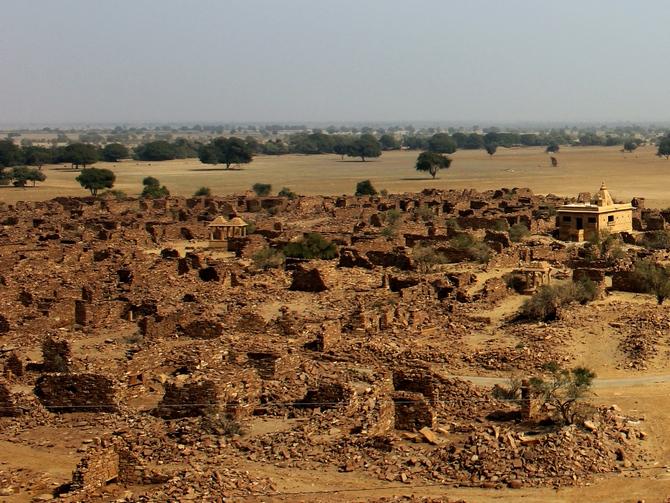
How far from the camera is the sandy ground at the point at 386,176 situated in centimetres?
8238

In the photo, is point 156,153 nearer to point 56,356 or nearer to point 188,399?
point 56,356

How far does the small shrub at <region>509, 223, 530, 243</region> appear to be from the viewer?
4234cm

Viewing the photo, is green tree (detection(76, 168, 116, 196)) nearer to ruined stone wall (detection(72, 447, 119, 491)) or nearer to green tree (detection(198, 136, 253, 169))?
green tree (detection(198, 136, 253, 169))

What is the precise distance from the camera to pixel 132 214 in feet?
183

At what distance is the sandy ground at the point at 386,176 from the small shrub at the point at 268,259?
33.3 m

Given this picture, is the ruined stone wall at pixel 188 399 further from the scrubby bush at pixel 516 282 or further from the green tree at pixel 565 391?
the scrubby bush at pixel 516 282

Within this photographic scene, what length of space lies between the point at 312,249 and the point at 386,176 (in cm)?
6648

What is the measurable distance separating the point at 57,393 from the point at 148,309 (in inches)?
332

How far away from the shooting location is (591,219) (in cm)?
4319

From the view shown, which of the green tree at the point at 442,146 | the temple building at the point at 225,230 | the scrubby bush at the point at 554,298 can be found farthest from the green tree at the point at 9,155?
the scrubby bush at the point at 554,298

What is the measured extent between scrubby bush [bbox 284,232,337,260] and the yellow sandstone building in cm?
1069

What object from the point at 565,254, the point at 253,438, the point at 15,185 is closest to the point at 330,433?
the point at 253,438

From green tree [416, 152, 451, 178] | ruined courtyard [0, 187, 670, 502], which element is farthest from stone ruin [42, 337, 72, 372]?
green tree [416, 152, 451, 178]

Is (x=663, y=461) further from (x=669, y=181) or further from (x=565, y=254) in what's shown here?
(x=669, y=181)
